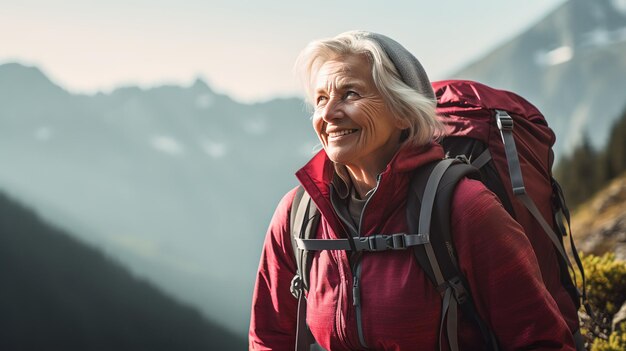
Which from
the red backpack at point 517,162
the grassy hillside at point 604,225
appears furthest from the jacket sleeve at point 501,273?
the grassy hillside at point 604,225

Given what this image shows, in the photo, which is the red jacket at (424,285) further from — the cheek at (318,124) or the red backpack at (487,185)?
the cheek at (318,124)

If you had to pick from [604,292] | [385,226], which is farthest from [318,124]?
[604,292]

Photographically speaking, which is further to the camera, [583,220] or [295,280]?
[583,220]

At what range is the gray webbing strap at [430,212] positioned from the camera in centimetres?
261

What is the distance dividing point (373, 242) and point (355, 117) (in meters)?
0.52

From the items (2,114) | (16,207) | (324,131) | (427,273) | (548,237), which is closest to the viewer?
(427,273)

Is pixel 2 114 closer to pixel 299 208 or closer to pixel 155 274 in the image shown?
pixel 155 274

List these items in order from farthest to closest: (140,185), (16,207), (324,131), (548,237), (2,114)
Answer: (140,185) < (2,114) < (16,207) < (548,237) < (324,131)

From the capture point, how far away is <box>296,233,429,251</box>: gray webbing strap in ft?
8.63

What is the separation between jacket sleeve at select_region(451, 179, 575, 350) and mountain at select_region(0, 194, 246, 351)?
48.1 ft

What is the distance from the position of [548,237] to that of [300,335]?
1.40 m

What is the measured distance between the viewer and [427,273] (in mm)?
2639

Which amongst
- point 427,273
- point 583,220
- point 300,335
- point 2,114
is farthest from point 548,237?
point 2,114

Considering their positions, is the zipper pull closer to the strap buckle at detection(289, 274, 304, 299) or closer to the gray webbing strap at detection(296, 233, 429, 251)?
the gray webbing strap at detection(296, 233, 429, 251)
